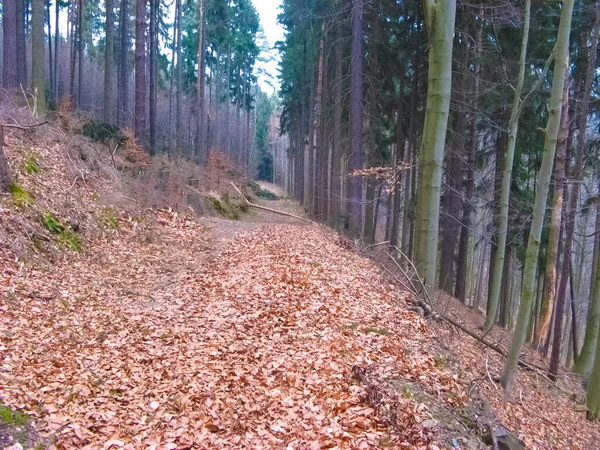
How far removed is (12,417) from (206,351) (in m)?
2.07

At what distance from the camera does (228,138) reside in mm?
38281

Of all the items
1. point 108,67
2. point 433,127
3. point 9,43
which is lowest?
point 433,127

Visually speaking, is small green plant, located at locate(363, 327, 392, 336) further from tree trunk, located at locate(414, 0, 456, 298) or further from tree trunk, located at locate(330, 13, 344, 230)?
tree trunk, located at locate(330, 13, 344, 230)

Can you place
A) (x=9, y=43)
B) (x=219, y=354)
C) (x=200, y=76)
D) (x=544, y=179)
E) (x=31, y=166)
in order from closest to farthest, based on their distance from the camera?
(x=219, y=354)
(x=544, y=179)
(x=31, y=166)
(x=9, y=43)
(x=200, y=76)

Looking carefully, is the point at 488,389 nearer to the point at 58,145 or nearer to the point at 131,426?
the point at 131,426

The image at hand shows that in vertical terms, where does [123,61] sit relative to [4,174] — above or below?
above

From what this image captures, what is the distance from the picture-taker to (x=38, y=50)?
39.0 ft

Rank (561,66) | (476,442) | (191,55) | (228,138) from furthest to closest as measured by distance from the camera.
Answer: (228,138) < (191,55) < (561,66) < (476,442)

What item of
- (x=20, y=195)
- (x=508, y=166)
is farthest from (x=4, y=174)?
(x=508, y=166)

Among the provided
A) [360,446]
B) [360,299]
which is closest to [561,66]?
[360,299]

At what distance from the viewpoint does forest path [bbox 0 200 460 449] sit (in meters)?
3.65

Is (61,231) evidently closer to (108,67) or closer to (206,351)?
(206,351)

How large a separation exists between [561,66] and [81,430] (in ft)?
20.7

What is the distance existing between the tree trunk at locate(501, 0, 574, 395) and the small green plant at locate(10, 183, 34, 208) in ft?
26.6
